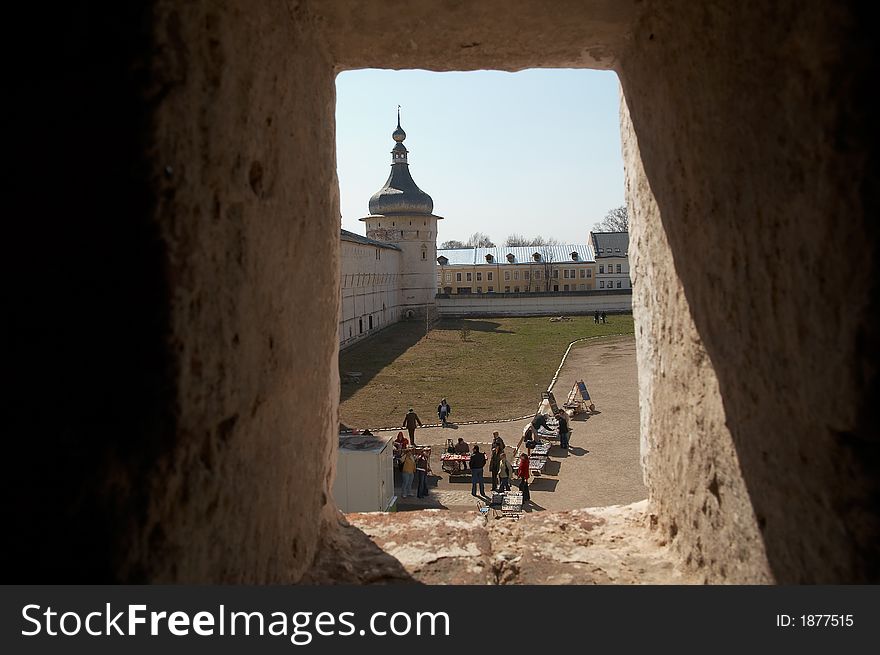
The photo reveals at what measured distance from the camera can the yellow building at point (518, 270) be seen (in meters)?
46.3

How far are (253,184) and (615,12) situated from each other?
1.29 meters

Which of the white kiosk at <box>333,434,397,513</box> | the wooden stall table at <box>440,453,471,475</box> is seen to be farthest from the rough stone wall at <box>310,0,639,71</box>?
the wooden stall table at <box>440,453,471,475</box>

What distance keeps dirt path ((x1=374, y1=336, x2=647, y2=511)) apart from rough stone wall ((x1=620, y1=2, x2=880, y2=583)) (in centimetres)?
659

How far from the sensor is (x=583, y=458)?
10289 millimetres

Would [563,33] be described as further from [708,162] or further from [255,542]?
[255,542]

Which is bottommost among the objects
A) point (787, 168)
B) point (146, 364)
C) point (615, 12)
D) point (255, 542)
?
point (255, 542)

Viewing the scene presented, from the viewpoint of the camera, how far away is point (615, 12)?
1941mm

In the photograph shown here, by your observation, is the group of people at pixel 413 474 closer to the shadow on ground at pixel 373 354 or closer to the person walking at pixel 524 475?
the person walking at pixel 524 475

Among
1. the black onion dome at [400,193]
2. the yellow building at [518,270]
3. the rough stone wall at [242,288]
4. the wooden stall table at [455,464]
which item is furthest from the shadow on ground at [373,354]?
the yellow building at [518,270]

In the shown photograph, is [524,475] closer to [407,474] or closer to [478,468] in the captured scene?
[478,468]

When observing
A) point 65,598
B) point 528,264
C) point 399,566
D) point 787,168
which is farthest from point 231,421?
A: point 528,264

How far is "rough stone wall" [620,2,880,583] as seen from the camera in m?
0.97

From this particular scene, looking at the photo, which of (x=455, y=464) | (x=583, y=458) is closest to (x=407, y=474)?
(x=455, y=464)

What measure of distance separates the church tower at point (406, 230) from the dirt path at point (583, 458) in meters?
22.3
